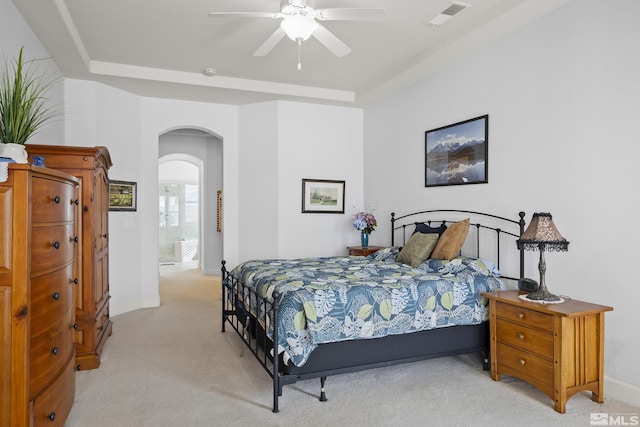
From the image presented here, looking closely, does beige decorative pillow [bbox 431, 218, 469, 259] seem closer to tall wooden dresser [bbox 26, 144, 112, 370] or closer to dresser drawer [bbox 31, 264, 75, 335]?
dresser drawer [bbox 31, 264, 75, 335]

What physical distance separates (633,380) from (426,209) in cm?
250

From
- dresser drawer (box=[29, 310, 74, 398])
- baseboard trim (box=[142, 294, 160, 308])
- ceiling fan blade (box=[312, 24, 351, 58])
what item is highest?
ceiling fan blade (box=[312, 24, 351, 58])

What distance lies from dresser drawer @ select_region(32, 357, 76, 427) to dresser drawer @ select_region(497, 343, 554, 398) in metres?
2.95

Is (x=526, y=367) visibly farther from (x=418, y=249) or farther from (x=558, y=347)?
(x=418, y=249)

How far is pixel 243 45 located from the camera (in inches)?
166

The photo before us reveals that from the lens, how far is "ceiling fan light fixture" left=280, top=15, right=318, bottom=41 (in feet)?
9.52

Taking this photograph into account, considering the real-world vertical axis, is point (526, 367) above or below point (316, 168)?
below

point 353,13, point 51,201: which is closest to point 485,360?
point 353,13

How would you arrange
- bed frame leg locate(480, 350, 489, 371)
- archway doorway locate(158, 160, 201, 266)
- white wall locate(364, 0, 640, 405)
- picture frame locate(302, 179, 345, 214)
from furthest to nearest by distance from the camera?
archway doorway locate(158, 160, 201, 266) → picture frame locate(302, 179, 345, 214) → bed frame leg locate(480, 350, 489, 371) → white wall locate(364, 0, 640, 405)

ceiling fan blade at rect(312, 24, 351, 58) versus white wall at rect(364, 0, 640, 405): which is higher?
ceiling fan blade at rect(312, 24, 351, 58)

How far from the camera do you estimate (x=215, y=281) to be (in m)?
7.58

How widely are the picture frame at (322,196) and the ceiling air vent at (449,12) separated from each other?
2.85 m

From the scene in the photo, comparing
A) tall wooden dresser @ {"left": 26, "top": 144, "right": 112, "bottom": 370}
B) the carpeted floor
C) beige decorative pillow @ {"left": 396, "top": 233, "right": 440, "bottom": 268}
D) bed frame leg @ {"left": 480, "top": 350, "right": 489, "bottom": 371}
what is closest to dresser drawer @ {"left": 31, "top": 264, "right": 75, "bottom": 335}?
the carpeted floor

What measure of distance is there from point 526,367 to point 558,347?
1.10ft
